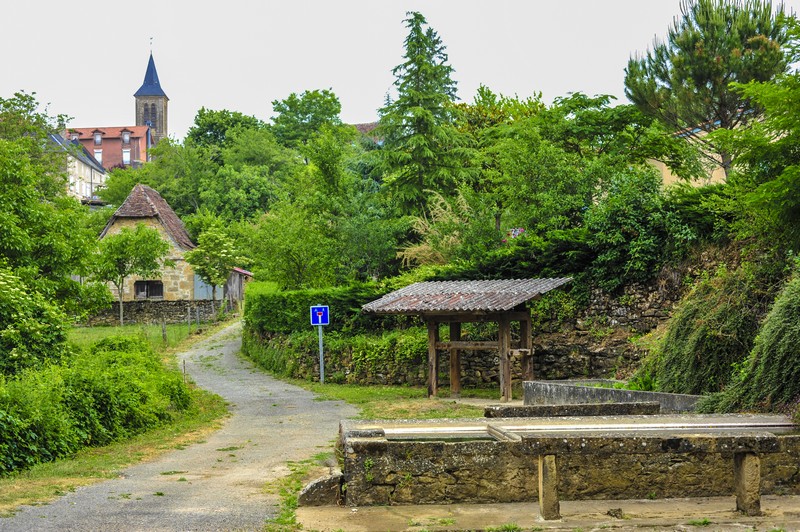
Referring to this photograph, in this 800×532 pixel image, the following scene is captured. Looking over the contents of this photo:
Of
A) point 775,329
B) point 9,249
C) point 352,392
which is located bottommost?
point 352,392

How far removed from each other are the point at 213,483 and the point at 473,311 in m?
11.4

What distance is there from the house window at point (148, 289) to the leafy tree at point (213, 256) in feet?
11.8

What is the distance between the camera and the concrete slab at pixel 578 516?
7945 mm

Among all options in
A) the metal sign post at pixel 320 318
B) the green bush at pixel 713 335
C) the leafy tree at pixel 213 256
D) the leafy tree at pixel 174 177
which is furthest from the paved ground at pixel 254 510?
the leafy tree at pixel 174 177

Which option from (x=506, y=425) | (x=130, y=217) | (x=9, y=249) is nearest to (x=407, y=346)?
(x=9, y=249)

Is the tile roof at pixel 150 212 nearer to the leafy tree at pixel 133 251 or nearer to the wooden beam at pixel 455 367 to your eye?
the leafy tree at pixel 133 251

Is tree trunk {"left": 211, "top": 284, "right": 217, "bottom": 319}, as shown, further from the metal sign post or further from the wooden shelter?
the wooden shelter

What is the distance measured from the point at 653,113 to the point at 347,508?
27237 mm

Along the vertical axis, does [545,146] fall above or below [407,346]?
above

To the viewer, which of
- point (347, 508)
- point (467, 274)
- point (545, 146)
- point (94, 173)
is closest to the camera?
point (347, 508)

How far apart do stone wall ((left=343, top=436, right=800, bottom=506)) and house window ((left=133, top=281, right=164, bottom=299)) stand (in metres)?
43.6

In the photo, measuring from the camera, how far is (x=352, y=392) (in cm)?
2464

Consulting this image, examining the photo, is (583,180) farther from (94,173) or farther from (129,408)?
(94,173)

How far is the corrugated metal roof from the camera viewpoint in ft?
69.9
